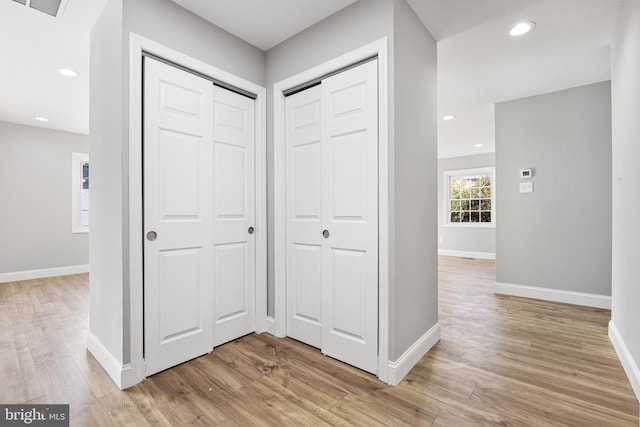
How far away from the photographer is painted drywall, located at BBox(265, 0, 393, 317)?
197 cm

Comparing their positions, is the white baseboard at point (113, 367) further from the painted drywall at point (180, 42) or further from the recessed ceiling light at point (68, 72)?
the recessed ceiling light at point (68, 72)

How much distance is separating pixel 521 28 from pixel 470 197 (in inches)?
225

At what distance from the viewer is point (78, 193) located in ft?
17.8

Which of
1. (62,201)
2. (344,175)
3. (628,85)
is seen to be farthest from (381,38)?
(62,201)

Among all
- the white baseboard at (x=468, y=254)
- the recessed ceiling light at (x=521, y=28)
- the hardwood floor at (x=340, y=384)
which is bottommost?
the hardwood floor at (x=340, y=384)

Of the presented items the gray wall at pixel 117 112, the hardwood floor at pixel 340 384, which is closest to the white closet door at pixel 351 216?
the hardwood floor at pixel 340 384

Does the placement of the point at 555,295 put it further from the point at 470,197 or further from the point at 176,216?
the point at 470,197

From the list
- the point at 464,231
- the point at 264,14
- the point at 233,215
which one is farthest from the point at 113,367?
the point at 464,231

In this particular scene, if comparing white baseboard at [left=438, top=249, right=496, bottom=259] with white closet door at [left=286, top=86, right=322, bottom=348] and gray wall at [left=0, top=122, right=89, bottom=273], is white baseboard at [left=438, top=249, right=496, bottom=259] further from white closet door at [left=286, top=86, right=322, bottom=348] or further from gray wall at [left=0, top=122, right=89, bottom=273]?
→ gray wall at [left=0, top=122, right=89, bottom=273]

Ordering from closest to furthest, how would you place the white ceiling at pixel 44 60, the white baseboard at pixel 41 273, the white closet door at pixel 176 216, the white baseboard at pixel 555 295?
the white closet door at pixel 176 216
the white ceiling at pixel 44 60
the white baseboard at pixel 555 295
the white baseboard at pixel 41 273

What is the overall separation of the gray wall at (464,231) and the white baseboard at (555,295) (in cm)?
353

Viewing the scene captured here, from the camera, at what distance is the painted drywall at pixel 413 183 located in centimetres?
193

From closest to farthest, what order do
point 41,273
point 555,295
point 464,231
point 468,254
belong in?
point 555,295 < point 41,273 < point 468,254 < point 464,231

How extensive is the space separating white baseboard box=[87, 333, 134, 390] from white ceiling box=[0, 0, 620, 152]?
2414 millimetres
